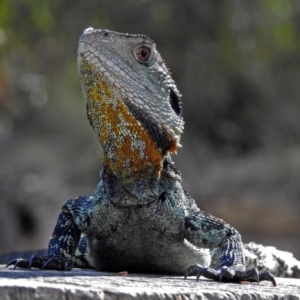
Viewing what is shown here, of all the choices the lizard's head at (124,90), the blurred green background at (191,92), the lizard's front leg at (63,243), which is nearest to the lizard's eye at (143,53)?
the lizard's head at (124,90)

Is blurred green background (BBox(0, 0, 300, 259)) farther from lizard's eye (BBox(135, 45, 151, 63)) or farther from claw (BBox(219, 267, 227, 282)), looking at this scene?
claw (BBox(219, 267, 227, 282))

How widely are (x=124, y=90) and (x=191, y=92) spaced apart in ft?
66.9

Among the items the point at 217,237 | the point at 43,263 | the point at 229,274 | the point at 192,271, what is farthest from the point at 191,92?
the point at 192,271

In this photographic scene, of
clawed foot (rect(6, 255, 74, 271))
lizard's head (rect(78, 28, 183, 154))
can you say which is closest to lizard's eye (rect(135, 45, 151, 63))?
lizard's head (rect(78, 28, 183, 154))

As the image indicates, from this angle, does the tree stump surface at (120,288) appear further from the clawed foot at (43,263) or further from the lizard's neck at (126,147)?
the lizard's neck at (126,147)

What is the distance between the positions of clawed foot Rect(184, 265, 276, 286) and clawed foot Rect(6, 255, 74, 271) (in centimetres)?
102

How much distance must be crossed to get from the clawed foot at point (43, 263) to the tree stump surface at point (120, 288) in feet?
2.13

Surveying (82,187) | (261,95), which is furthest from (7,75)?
(261,95)

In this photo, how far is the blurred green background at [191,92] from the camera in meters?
24.3

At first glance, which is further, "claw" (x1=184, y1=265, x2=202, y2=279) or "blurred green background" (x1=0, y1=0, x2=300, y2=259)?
"blurred green background" (x1=0, y1=0, x2=300, y2=259)

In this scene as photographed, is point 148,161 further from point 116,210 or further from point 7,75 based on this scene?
point 7,75

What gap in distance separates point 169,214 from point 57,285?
7.65 ft

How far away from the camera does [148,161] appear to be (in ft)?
22.1

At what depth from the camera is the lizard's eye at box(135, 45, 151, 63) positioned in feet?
22.5
